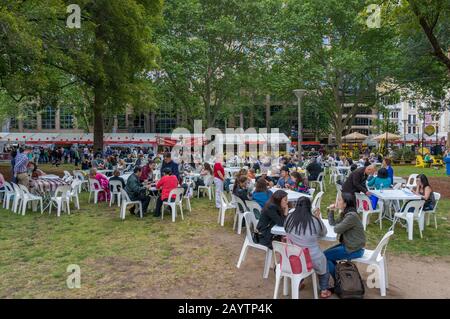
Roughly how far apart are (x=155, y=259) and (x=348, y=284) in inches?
125

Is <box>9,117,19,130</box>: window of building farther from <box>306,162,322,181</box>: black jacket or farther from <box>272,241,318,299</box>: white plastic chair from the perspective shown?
<box>272,241,318,299</box>: white plastic chair

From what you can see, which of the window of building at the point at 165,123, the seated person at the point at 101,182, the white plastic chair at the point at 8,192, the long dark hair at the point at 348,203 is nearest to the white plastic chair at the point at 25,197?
the white plastic chair at the point at 8,192

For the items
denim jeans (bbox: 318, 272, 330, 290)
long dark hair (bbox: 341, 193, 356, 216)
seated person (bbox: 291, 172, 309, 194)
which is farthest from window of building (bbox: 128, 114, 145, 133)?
denim jeans (bbox: 318, 272, 330, 290)

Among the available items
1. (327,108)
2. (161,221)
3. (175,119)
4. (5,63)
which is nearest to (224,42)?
(327,108)

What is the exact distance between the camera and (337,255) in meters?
4.98

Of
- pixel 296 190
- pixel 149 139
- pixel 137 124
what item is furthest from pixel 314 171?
pixel 137 124

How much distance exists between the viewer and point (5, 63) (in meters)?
14.0

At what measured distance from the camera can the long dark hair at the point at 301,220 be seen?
15.3ft

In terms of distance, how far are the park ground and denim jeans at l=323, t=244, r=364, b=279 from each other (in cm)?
43

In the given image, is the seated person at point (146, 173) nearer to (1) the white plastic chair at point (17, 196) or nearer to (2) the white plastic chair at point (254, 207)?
(1) the white plastic chair at point (17, 196)

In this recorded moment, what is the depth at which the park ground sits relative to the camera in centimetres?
513

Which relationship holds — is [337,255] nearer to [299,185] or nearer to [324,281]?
[324,281]

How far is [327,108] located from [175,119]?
35.6 meters

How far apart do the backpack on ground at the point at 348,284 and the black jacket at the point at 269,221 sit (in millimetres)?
1150
